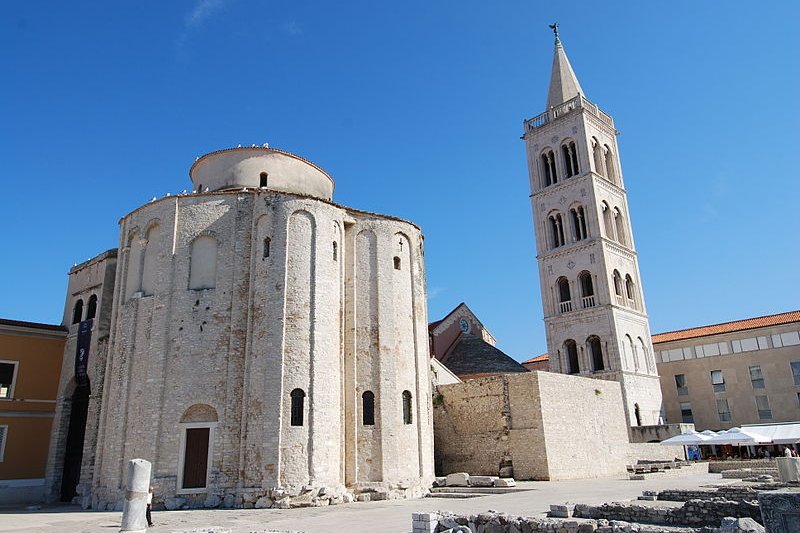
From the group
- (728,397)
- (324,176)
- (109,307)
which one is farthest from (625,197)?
(109,307)

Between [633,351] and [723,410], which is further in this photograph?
[723,410]

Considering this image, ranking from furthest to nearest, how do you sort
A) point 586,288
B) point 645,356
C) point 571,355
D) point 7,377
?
point 586,288 → point 571,355 → point 645,356 → point 7,377

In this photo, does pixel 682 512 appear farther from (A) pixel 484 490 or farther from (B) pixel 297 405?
(B) pixel 297 405

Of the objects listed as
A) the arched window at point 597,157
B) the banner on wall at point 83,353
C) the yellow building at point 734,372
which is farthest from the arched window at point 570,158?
the banner on wall at point 83,353

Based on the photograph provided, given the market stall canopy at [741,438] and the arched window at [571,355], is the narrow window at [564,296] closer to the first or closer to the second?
the arched window at [571,355]

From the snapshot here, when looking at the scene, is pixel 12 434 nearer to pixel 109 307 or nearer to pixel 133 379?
pixel 109 307

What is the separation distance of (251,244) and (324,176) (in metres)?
6.79

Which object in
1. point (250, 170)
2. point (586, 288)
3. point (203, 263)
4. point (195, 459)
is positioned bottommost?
point (195, 459)

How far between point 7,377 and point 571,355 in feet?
114

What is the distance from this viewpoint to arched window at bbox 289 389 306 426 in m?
20.4

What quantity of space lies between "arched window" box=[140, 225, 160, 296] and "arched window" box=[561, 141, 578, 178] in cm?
3257

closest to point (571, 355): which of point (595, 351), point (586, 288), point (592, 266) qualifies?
point (595, 351)

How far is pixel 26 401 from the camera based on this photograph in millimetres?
26203

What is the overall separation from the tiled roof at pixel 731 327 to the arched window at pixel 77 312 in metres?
44.1
